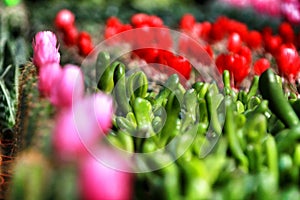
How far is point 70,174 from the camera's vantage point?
1.36 meters

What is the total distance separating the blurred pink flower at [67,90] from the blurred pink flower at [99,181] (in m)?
0.19

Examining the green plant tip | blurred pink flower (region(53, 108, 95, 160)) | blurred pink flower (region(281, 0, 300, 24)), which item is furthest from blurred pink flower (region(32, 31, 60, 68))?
blurred pink flower (region(281, 0, 300, 24))

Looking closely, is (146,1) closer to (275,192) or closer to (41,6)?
(41,6)

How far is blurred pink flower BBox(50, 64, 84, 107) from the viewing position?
1.53m

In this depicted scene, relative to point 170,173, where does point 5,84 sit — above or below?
below

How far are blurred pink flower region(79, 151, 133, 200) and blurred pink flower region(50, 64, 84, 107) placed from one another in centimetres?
19

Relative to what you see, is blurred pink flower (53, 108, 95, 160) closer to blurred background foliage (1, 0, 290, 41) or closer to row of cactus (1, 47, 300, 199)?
row of cactus (1, 47, 300, 199)

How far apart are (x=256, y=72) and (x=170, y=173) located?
182 centimetres

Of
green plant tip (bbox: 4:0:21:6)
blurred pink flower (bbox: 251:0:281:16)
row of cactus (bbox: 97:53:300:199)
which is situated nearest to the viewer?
row of cactus (bbox: 97:53:300:199)

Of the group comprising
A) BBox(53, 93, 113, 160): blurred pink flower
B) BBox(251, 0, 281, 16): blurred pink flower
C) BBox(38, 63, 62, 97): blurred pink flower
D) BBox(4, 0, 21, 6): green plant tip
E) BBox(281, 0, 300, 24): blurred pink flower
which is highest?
BBox(53, 93, 113, 160): blurred pink flower

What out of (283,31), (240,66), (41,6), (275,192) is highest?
(275,192)

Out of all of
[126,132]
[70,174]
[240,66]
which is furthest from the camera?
[240,66]

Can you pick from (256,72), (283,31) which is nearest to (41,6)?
(283,31)

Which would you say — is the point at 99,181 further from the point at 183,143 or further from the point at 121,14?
the point at 121,14
